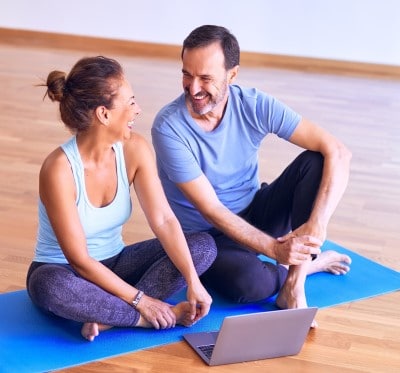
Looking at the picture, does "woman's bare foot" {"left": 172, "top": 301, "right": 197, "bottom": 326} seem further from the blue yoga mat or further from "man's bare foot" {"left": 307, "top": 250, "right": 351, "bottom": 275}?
"man's bare foot" {"left": 307, "top": 250, "right": 351, "bottom": 275}

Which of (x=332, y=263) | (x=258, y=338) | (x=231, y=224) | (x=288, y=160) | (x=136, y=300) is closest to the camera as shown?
(x=258, y=338)

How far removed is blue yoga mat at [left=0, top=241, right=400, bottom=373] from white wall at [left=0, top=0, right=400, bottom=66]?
3612 millimetres

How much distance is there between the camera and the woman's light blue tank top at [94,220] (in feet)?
8.02

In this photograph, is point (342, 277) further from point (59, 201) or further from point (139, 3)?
point (139, 3)

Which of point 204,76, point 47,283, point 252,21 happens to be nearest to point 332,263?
point 204,76

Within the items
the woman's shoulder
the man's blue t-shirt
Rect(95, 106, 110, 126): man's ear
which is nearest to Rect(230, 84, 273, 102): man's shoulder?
the man's blue t-shirt

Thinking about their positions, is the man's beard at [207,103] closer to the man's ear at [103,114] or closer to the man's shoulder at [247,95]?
the man's shoulder at [247,95]

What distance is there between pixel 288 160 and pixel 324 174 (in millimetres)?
1528

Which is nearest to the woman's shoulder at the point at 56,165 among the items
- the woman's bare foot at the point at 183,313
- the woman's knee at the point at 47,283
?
the woman's knee at the point at 47,283

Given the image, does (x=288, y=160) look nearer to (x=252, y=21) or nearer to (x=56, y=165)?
(x=56, y=165)

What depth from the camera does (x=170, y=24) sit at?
655 cm

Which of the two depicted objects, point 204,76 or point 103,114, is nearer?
point 103,114

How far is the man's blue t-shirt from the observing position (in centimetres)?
262

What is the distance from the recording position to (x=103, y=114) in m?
2.38
